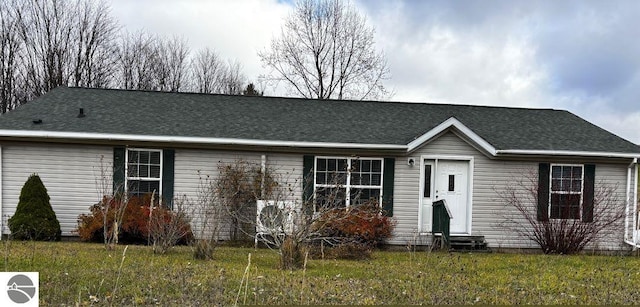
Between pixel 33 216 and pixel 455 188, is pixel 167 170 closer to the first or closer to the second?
pixel 33 216

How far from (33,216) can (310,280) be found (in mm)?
7610

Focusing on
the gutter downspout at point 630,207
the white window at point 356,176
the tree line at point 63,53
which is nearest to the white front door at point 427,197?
the white window at point 356,176

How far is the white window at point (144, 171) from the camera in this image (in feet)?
42.2

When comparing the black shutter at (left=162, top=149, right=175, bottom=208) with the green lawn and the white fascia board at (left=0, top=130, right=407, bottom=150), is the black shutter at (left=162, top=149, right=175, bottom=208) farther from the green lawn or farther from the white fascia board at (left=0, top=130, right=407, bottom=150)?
the green lawn

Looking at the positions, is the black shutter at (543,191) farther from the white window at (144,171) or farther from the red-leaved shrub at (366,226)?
the white window at (144,171)

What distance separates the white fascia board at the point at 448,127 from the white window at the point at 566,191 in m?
1.89

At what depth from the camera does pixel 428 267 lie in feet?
29.5

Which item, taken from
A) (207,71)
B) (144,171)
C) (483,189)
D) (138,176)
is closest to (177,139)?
(144,171)

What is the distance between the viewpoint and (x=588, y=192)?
13.7 metres

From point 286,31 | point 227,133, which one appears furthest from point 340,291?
point 286,31

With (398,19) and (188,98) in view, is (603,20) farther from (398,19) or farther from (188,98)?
(188,98)

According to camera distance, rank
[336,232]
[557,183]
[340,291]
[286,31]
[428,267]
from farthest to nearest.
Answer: [286,31] < [557,183] < [336,232] < [428,267] < [340,291]

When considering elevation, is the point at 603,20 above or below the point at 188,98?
above

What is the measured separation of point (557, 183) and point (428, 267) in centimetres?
646
